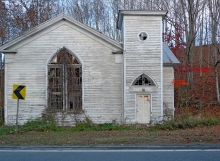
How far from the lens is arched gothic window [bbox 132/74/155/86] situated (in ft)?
61.6

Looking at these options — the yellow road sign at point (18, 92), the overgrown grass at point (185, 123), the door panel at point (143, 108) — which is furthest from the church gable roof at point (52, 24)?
the overgrown grass at point (185, 123)

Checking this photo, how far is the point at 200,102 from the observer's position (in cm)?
2639

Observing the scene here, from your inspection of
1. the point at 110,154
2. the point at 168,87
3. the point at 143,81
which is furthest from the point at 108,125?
the point at 110,154

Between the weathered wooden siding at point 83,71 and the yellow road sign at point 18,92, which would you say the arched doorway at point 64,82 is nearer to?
the weathered wooden siding at point 83,71

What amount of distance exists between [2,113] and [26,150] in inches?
370

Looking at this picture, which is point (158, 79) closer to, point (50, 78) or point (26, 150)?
point (50, 78)

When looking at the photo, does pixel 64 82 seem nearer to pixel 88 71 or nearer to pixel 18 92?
pixel 88 71

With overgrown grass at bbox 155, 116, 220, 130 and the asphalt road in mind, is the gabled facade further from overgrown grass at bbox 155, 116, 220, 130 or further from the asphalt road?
the asphalt road

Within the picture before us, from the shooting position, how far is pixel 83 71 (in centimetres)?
1889

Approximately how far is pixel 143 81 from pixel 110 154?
904 cm

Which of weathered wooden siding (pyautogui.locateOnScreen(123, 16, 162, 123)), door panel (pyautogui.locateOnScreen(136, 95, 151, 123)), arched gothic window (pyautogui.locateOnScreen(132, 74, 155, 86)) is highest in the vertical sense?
weathered wooden siding (pyautogui.locateOnScreen(123, 16, 162, 123))

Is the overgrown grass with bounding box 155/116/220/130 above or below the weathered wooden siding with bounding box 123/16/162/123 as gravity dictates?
below

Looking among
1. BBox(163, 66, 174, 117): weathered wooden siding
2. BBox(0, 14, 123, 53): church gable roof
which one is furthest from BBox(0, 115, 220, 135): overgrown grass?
BBox(0, 14, 123, 53): church gable roof

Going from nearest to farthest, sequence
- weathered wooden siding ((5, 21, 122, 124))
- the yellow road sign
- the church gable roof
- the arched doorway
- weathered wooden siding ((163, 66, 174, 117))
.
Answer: the yellow road sign < the church gable roof < weathered wooden siding ((5, 21, 122, 124)) < the arched doorway < weathered wooden siding ((163, 66, 174, 117))
